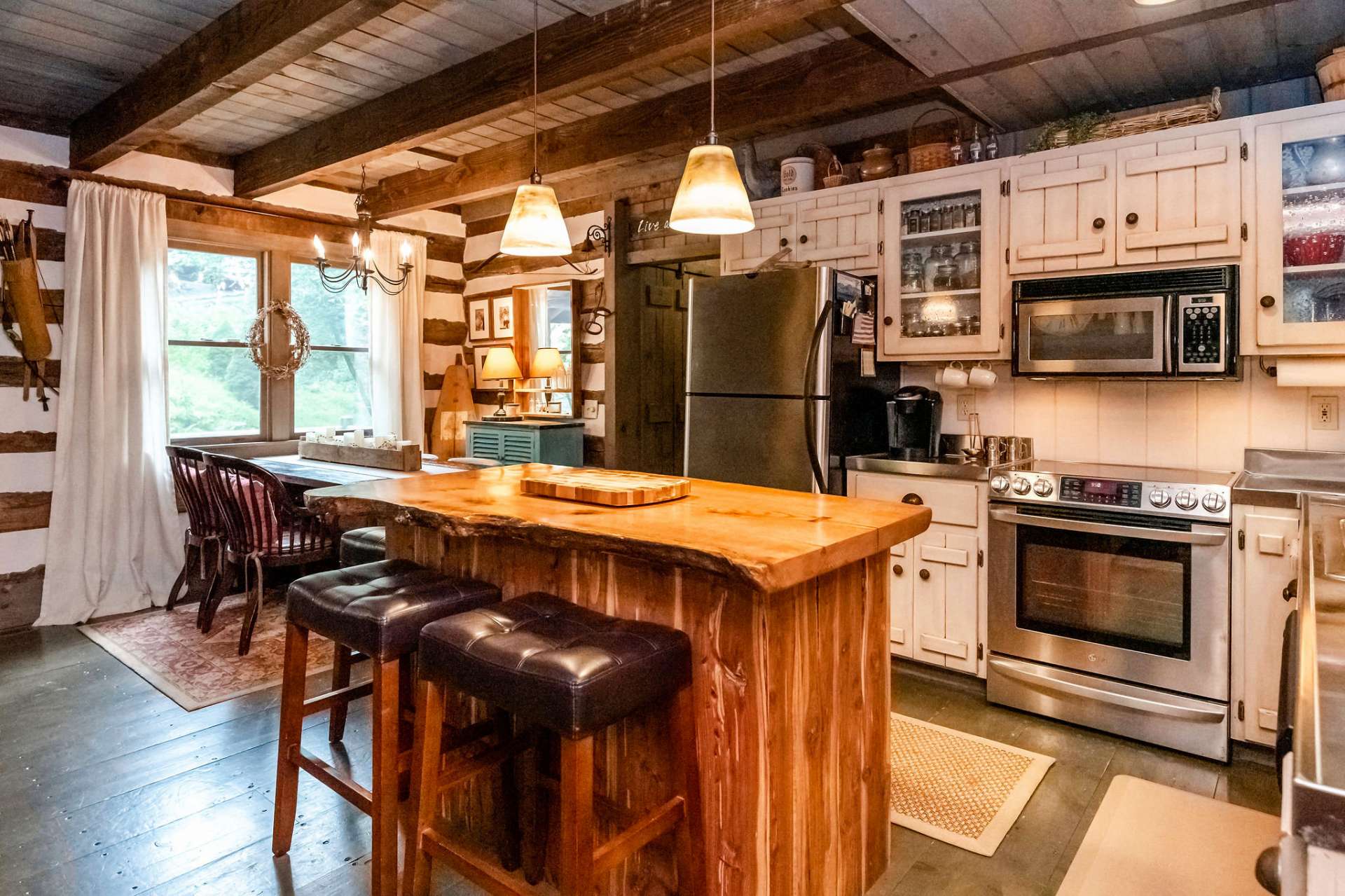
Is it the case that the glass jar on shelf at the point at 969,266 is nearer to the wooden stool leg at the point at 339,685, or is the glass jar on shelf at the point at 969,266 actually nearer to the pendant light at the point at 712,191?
the pendant light at the point at 712,191

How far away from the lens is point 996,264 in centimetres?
326

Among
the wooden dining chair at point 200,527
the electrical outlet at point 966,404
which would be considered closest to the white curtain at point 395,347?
the wooden dining chair at point 200,527

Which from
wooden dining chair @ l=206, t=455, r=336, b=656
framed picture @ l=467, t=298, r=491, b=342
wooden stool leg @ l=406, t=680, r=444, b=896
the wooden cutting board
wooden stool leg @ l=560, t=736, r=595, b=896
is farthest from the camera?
framed picture @ l=467, t=298, r=491, b=342

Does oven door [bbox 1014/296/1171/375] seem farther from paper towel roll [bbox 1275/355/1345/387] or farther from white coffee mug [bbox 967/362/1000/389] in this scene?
paper towel roll [bbox 1275/355/1345/387]

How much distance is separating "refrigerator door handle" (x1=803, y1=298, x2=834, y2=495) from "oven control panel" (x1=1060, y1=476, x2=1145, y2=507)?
95cm

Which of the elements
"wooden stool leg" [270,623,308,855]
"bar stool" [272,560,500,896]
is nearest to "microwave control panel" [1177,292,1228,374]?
"bar stool" [272,560,500,896]

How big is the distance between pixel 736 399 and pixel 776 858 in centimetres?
232

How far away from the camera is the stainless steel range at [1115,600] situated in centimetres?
263

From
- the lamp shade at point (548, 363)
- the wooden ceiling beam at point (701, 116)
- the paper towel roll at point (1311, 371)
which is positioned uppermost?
the wooden ceiling beam at point (701, 116)

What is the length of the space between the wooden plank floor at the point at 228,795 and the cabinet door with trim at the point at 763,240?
214cm

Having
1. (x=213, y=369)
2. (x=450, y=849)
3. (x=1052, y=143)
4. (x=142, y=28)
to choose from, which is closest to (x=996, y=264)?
(x=1052, y=143)

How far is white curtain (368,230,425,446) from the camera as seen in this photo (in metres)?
5.38

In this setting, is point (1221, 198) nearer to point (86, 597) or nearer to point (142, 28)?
point (142, 28)

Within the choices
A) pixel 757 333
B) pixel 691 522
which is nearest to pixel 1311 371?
pixel 757 333
